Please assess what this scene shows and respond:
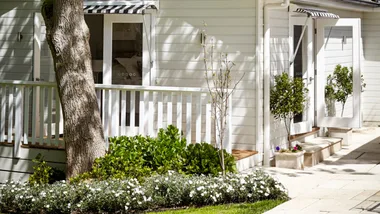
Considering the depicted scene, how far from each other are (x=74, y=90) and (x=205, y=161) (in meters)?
2.09

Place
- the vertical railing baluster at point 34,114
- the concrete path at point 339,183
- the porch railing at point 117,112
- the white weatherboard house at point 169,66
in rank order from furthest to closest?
the vertical railing baluster at point 34,114 < the white weatherboard house at point 169,66 < the porch railing at point 117,112 < the concrete path at point 339,183

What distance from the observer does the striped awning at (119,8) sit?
11367 millimetres

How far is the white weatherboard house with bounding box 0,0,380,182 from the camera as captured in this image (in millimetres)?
10711

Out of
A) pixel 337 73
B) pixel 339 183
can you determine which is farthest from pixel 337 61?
pixel 339 183

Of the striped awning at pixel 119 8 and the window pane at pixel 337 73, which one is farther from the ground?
the striped awning at pixel 119 8

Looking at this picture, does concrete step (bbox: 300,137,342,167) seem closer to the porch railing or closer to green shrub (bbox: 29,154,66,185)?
the porch railing

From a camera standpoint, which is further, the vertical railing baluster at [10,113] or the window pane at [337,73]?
the window pane at [337,73]

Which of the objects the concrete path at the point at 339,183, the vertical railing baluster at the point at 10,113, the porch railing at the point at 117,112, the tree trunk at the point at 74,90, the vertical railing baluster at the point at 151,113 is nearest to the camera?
the concrete path at the point at 339,183

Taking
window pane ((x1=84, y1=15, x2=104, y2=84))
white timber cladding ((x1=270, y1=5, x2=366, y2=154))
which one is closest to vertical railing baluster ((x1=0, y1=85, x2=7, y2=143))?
window pane ((x1=84, y1=15, x2=104, y2=84))

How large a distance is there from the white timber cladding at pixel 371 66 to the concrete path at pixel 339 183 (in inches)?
134

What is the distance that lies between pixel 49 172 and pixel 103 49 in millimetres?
2846

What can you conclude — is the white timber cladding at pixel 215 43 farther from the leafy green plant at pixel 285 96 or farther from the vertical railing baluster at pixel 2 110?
the vertical railing baluster at pixel 2 110

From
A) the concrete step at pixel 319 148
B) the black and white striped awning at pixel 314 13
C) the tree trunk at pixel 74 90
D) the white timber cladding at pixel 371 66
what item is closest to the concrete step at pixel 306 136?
the concrete step at pixel 319 148

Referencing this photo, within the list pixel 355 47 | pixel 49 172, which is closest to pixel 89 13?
pixel 49 172
